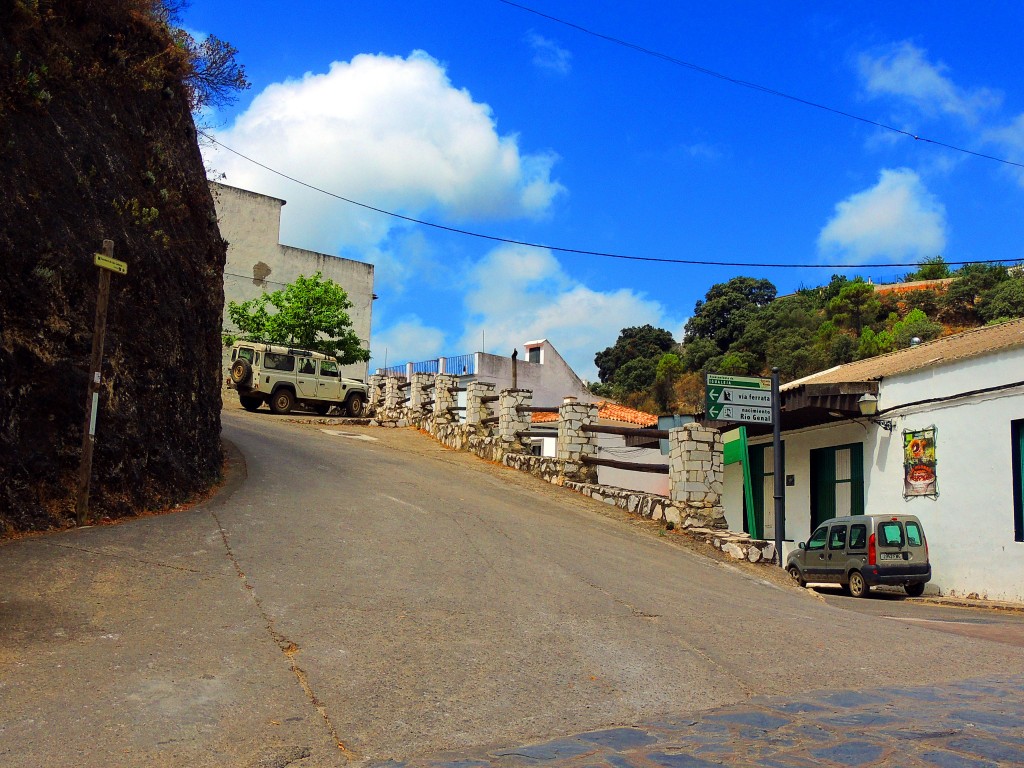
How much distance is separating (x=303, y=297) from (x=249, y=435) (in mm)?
17442

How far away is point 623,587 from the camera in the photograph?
988 centimetres

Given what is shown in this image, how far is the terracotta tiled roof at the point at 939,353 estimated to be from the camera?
16.2 meters

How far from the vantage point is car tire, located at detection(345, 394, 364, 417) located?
100ft

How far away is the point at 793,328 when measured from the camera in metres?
58.8

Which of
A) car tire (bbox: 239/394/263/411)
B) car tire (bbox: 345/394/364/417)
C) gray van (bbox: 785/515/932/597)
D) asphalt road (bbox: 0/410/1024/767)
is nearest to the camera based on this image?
asphalt road (bbox: 0/410/1024/767)

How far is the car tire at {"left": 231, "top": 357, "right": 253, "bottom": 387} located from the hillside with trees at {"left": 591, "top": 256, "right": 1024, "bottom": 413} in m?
25.1

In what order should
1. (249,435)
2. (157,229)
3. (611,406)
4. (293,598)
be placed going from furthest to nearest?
(611,406), (249,435), (157,229), (293,598)

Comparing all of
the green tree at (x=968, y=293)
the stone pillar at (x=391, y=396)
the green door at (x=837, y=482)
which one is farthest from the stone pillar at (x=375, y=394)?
the green tree at (x=968, y=293)

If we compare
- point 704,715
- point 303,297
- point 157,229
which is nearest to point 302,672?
point 704,715

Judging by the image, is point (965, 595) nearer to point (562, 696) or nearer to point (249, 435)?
point (562, 696)

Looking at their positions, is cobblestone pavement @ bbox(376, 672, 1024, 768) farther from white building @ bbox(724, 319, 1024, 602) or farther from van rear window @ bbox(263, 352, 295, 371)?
van rear window @ bbox(263, 352, 295, 371)

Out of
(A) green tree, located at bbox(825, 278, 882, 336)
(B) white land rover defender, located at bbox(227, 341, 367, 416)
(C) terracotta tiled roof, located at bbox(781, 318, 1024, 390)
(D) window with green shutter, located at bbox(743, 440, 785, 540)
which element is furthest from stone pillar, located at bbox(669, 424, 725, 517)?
(A) green tree, located at bbox(825, 278, 882, 336)

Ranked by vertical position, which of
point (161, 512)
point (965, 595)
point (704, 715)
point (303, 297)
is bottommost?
point (965, 595)

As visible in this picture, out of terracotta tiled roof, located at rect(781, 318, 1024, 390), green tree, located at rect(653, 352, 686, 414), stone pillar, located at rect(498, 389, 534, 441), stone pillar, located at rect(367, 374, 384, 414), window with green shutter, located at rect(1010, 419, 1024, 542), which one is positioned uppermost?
green tree, located at rect(653, 352, 686, 414)
